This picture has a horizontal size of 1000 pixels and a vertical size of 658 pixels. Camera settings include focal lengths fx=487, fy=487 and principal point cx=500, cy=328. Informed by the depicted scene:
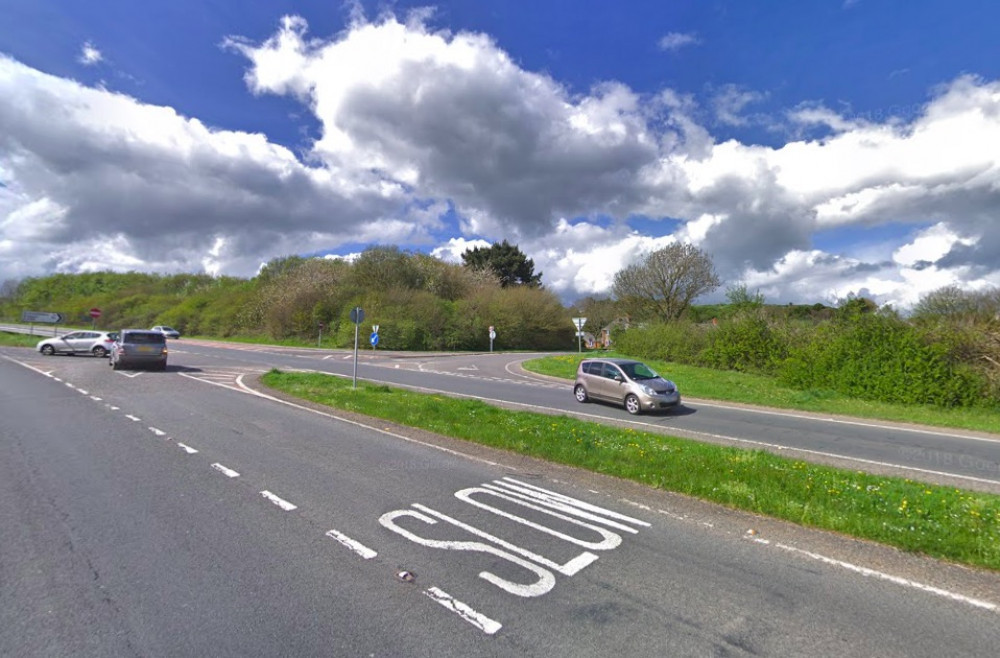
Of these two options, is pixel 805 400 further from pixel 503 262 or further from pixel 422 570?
pixel 503 262

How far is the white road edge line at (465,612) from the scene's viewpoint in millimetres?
3168

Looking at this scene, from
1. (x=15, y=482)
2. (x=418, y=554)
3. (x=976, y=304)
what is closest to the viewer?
(x=418, y=554)

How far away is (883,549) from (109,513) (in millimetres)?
7498

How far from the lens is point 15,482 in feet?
19.2

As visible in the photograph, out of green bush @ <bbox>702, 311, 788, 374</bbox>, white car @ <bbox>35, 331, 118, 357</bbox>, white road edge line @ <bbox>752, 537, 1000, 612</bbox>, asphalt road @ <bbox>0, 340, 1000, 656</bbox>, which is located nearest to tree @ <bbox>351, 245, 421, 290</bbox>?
white car @ <bbox>35, 331, 118, 357</bbox>

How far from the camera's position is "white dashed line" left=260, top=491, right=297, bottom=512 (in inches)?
207

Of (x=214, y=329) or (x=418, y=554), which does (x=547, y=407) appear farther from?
(x=214, y=329)

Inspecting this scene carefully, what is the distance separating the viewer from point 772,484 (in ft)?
20.3

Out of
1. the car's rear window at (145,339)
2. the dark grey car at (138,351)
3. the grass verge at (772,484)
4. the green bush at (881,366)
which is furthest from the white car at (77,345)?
the green bush at (881,366)

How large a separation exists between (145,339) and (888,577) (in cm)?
2338

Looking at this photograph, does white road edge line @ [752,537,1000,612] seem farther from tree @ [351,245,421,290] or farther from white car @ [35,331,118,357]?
tree @ [351,245,421,290]

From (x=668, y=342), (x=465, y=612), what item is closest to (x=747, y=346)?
(x=668, y=342)

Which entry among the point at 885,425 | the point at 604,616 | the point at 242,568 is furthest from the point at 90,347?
the point at 885,425

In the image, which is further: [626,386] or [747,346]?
[747,346]
